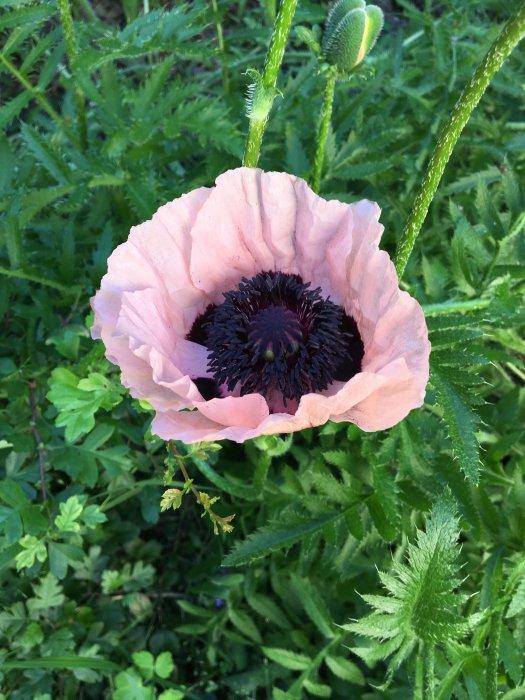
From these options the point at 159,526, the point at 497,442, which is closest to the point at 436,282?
the point at 497,442

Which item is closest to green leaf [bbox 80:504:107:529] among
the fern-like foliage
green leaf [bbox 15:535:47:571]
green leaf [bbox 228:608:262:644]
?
green leaf [bbox 15:535:47:571]

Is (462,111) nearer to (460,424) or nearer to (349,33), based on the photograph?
(349,33)

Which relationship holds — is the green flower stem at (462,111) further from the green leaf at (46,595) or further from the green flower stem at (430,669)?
the green leaf at (46,595)

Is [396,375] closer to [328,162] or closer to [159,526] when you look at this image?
[328,162]

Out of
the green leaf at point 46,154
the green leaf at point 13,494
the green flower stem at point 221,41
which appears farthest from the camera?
the green flower stem at point 221,41

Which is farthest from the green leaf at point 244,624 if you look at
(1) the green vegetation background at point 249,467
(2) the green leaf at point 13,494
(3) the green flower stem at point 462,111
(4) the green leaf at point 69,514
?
(3) the green flower stem at point 462,111

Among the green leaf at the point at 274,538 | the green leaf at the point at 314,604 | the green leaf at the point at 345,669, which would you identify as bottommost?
the green leaf at the point at 345,669
